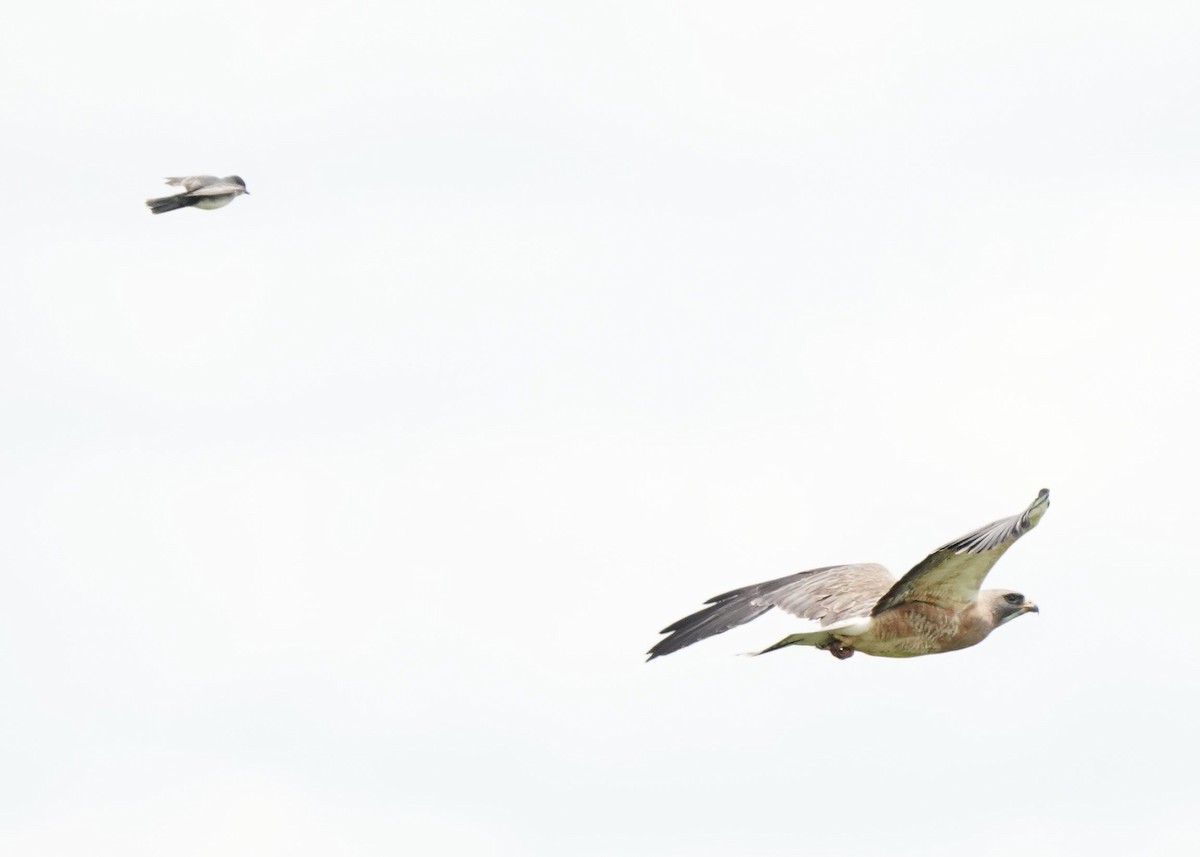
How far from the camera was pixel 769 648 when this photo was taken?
73.4 ft

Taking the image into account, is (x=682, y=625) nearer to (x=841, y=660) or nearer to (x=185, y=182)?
(x=841, y=660)

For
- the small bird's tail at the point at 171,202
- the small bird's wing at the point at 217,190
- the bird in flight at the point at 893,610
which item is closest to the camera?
the bird in flight at the point at 893,610

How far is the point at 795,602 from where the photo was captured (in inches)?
947

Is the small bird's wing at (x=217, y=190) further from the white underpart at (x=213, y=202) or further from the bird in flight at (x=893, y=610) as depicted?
the bird in flight at (x=893, y=610)

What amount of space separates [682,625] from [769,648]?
4.87ft

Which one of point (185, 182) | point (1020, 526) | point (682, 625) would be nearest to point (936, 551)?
point (1020, 526)

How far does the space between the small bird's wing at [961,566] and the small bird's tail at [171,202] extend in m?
15.9

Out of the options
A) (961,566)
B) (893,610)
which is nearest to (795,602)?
(893,610)

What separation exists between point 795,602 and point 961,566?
220cm

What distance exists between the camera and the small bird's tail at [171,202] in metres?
35.3

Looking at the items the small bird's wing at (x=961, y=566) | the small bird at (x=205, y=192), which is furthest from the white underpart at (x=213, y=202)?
the small bird's wing at (x=961, y=566)

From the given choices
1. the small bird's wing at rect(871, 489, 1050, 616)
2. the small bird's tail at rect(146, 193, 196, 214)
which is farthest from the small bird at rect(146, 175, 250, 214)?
the small bird's wing at rect(871, 489, 1050, 616)

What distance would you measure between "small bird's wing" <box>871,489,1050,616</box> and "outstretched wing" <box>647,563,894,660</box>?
1.95ft

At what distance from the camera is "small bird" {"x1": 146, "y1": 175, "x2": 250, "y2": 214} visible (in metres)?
36.1
